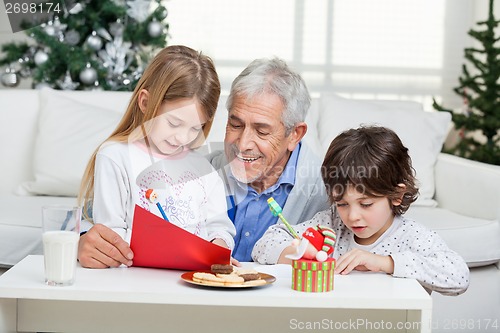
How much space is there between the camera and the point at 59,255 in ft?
4.34

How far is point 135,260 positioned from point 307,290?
0.39m

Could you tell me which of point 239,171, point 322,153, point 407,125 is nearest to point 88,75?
point 322,153

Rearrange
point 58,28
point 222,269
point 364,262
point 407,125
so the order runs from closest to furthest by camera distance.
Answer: point 222,269, point 364,262, point 407,125, point 58,28

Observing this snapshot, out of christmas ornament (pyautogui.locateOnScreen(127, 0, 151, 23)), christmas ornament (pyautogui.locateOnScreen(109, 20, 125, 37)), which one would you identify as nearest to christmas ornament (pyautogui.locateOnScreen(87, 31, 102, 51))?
christmas ornament (pyautogui.locateOnScreen(109, 20, 125, 37))

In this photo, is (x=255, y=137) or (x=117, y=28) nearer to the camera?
(x=255, y=137)

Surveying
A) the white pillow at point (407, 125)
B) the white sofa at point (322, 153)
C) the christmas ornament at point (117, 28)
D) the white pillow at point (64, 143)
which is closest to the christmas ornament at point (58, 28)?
the christmas ornament at point (117, 28)

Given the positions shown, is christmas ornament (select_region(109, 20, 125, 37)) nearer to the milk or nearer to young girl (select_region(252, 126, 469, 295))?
young girl (select_region(252, 126, 469, 295))

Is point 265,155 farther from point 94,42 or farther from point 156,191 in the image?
point 94,42

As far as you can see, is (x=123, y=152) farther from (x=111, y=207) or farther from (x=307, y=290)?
(x=307, y=290)

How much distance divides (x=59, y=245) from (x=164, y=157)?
543 millimetres

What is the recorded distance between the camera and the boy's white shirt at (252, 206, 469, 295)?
1.58 m

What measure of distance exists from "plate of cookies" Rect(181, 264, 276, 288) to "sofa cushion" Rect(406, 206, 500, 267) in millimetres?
1254

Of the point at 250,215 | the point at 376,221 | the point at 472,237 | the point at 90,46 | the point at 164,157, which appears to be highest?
the point at 90,46

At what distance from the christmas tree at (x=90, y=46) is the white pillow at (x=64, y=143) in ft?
3.23
